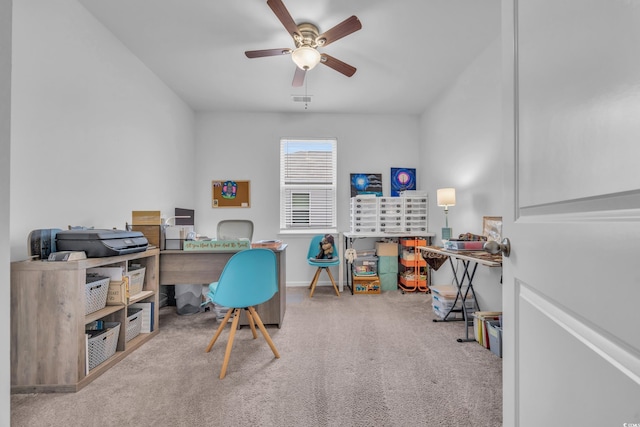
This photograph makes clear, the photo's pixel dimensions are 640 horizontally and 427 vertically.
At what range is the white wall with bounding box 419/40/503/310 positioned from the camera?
2637 mm

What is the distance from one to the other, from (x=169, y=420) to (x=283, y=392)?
23.7 inches

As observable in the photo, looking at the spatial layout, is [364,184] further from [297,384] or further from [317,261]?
[297,384]

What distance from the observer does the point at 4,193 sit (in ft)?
2.54

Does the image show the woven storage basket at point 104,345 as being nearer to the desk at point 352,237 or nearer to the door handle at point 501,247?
the door handle at point 501,247

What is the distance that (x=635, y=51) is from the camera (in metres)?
0.42

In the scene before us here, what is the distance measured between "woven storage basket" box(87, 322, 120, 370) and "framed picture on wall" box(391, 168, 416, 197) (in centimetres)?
378

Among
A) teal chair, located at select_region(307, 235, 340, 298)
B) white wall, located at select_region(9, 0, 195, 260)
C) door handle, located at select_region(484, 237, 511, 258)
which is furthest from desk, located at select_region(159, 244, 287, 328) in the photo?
door handle, located at select_region(484, 237, 511, 258)

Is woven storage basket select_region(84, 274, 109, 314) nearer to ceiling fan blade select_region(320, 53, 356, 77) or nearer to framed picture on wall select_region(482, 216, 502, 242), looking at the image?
ceiling fan blade select_region(320, 53, 356, 77)


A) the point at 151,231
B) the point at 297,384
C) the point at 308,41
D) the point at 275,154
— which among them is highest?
the point at 308,41

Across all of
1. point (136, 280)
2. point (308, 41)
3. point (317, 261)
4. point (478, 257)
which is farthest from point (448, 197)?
point (136, 280)

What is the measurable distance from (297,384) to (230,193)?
10.5 ft

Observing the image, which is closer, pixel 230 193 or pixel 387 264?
pixel 387 264

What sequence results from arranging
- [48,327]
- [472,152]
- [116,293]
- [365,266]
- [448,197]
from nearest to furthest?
[48,327] → [116,293] → [472,152] → [448,197] → [365,266]

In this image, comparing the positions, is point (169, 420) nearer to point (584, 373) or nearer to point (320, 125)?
point (584, 373)
